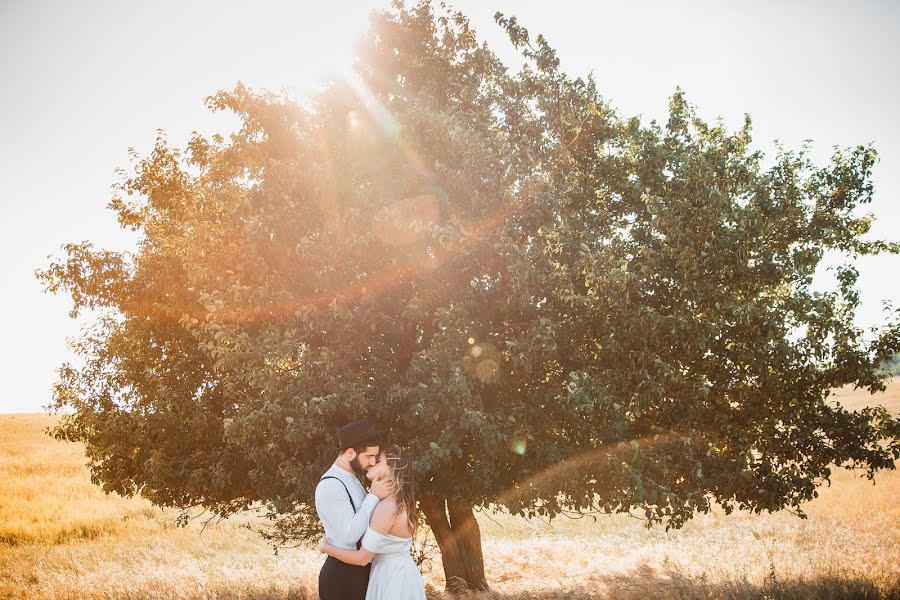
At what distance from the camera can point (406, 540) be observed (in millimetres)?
5707

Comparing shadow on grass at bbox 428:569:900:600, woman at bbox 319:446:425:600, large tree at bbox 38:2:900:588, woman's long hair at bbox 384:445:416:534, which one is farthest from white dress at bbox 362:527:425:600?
shadow on grass at bbox 428:569:900:600

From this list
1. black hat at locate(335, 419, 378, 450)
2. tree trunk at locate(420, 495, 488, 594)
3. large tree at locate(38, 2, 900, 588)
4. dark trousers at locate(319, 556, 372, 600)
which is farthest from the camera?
tree trunk at locate(420, 495, 488, 594)

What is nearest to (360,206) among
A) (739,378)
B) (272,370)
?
(272,370)

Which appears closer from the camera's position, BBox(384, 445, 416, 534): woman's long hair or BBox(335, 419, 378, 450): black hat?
BBox(384, 445, 416, 534): woman's long hair

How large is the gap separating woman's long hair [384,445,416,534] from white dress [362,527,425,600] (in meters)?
0.25

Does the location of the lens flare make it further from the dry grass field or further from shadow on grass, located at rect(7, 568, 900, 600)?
the dry grass field

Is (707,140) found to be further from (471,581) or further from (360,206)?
(471,581)

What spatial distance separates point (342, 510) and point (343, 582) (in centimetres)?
73

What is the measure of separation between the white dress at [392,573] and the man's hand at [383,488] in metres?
0.41

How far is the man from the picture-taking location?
5461mm

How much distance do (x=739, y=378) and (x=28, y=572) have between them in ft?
63.6

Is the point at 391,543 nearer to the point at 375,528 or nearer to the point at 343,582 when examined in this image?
the point at 375,528

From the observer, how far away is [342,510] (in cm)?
565

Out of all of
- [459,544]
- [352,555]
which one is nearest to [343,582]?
[352,555]
